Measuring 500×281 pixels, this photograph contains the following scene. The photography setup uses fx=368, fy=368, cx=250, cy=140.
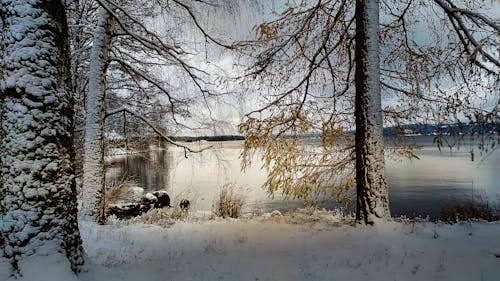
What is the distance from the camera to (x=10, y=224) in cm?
313

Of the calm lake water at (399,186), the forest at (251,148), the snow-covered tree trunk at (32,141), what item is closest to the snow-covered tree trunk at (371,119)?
the forest at (251,148)

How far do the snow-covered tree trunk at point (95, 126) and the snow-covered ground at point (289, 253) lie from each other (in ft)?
4.19

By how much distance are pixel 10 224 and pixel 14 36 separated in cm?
163

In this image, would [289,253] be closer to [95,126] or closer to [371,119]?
[371,119]

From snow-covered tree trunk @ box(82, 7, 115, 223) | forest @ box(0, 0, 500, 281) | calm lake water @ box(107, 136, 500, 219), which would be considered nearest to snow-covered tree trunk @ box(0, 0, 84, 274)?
forest @ box(0, 0, 500, 281)

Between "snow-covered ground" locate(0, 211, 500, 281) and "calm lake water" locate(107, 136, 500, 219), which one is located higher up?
"snow-covered ground" locate(0, 211, 500, 281)

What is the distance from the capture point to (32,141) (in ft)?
10.4

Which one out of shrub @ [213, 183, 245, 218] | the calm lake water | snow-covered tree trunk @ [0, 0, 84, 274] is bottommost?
the calm lake water

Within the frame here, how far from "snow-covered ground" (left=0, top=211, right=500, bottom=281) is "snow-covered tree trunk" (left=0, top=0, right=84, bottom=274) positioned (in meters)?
0.24

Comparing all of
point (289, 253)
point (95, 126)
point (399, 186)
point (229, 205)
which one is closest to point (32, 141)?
point (289, 253)

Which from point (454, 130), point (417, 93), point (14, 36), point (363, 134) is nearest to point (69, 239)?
point (14, 36)

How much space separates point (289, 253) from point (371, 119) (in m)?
2.67

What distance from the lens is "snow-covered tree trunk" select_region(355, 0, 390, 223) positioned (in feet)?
19.8

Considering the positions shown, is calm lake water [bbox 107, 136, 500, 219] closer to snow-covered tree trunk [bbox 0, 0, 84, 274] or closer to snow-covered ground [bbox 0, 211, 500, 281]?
snow-covered ground [bbox 0, 211, 500, 281]
